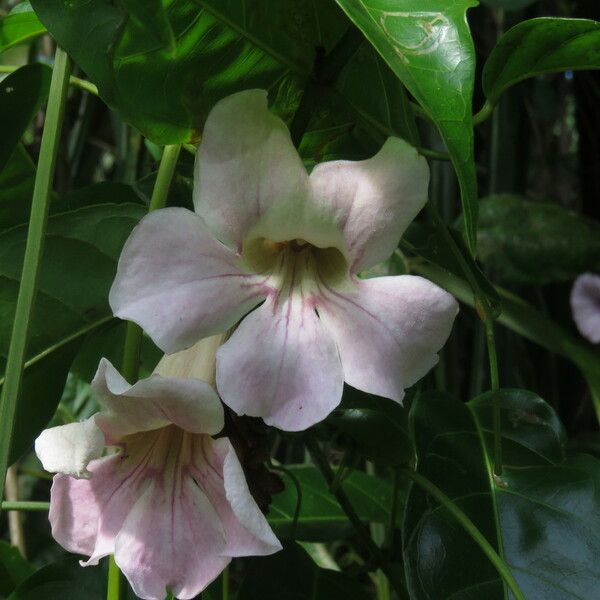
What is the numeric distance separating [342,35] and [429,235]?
0.16 m

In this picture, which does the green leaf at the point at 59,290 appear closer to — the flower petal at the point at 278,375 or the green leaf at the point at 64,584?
the green leaf at the point at 64,584

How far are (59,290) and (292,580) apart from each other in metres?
0.28

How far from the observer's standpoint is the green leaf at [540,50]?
541 mm

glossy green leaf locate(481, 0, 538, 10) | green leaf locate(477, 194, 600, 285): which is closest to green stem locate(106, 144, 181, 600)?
glossy green leaf locate(481, 0, 538, 10)

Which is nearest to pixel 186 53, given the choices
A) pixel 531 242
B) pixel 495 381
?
pixel 495 381

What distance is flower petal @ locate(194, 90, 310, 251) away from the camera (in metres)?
0.47

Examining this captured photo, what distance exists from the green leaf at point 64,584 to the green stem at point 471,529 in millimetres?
242

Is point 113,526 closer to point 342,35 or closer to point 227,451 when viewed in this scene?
point 227,451

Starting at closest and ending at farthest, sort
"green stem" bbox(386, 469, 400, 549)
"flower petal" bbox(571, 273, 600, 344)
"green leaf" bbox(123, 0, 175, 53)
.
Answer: "green leaf" bbox(123, 0, 175, 53), "green stem" bbox(386, 469, 400, 549), "flower petal" bbox(571, 273, 600, 344)

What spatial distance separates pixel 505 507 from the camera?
0.62m

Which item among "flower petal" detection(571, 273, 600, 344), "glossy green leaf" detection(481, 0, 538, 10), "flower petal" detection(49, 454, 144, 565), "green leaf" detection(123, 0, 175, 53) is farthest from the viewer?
"flower petal" detection(571, 273, 600, 344)

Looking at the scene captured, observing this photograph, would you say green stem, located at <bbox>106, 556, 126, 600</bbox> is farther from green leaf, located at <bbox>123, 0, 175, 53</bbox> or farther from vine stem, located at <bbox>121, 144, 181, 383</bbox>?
green leaf, located at <bbox>123, 0, 175, 53</bbox>

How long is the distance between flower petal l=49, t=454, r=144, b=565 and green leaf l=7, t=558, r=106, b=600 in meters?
0.13

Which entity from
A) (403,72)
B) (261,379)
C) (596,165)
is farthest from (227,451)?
(596,165)
